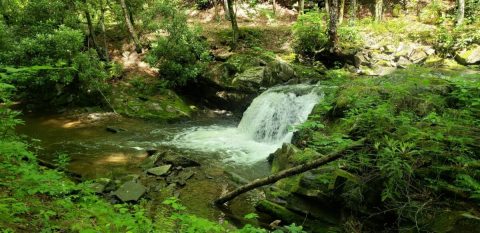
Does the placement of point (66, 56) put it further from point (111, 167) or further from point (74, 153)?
point (111, 167)

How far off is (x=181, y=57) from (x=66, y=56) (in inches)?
204

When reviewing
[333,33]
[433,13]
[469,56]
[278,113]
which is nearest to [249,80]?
[278,113]

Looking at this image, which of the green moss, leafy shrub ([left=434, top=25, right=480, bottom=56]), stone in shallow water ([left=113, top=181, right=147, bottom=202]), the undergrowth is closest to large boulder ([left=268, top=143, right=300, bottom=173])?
the green moss

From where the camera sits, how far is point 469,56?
57.1 feet

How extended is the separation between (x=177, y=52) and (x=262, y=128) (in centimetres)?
629

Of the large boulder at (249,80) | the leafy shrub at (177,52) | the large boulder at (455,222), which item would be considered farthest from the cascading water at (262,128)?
the large boulder at (455,222)

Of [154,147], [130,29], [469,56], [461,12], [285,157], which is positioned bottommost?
[154,147]

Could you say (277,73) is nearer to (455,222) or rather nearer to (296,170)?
(296,170)

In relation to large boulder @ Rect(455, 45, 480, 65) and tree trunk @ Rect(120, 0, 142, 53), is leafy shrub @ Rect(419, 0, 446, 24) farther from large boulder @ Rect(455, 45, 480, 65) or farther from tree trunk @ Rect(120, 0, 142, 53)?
tree trunk @ Rect(120, 0, 142, 53)

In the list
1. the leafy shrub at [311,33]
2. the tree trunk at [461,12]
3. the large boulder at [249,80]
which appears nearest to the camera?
the large boulder at [249,80]

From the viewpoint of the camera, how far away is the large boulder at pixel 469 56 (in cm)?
1708

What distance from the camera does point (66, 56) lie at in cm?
1500

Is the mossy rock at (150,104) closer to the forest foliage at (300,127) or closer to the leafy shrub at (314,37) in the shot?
the forest foliage at (300,127)

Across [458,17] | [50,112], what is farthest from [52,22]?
[458,17]
